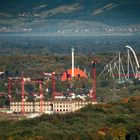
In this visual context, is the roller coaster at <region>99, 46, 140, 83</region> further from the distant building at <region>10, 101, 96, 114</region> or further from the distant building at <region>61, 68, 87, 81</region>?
the distant building at <region>10, 101, 96, 114</region>

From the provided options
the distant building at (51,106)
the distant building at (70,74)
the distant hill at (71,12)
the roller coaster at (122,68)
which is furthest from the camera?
the distant hill at (71,12)

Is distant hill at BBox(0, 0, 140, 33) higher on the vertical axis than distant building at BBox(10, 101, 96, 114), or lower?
higher

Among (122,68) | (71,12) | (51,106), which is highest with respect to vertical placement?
(71,12)

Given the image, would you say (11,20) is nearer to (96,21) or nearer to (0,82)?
(96,21)

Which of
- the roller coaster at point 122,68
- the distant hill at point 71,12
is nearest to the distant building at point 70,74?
the roller coaster at point 122,68

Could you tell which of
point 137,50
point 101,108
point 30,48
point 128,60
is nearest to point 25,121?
point 101,108

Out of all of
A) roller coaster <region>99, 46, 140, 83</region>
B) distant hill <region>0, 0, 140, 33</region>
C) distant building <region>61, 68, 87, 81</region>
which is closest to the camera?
distant building <region>61, 68, 87, 81</region>

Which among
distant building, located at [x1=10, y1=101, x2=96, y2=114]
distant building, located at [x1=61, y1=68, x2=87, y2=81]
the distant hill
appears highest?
the distant hill

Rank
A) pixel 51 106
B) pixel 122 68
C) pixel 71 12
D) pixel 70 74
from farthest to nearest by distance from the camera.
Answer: pixel 71 12 < pixel 122 68 < pixel 70 74 < pixel 51 106

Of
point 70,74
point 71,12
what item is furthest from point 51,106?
point 71,12

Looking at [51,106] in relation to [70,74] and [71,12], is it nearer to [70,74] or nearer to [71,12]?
[70,74]

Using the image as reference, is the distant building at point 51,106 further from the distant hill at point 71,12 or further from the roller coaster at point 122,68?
the distant hill at point 71,12

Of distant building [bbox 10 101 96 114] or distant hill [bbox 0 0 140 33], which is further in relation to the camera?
distant hill [bbox 0 0 140 33]

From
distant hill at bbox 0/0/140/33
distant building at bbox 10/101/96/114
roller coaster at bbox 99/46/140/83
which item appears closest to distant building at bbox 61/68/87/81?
roller coaster at bbox 99/46/140/83
